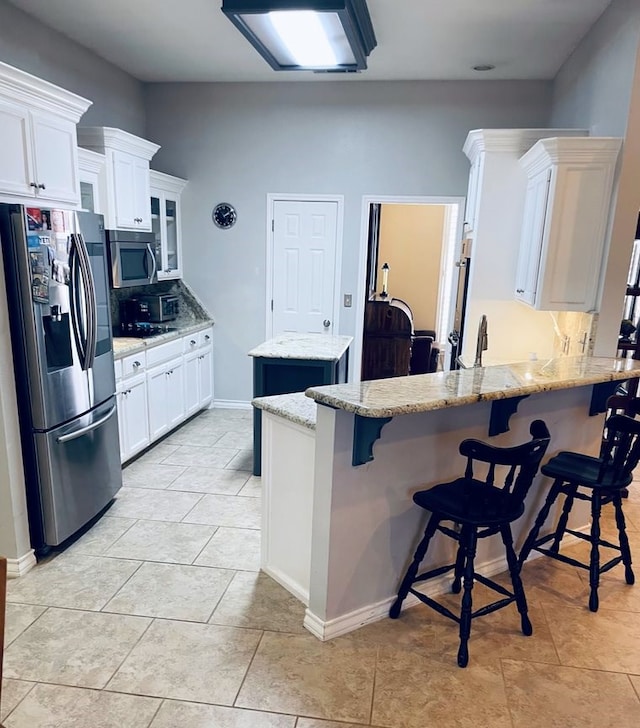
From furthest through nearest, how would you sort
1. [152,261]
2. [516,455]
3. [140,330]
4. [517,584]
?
[152,261]
[140,330]
[517,584]
[516,455]

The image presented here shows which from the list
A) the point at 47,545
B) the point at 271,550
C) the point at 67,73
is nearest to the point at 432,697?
the point at 271,550

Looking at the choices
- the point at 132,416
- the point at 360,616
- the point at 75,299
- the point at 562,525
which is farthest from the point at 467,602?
the point at 132,416

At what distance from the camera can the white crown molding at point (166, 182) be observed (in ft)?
15.5

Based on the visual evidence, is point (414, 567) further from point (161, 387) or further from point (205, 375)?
point (205, 375)

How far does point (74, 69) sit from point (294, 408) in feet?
11.2

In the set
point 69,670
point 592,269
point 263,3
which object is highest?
point 263,3

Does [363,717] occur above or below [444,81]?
below

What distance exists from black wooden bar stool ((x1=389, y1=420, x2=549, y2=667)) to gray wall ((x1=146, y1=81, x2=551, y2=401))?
3221 mm

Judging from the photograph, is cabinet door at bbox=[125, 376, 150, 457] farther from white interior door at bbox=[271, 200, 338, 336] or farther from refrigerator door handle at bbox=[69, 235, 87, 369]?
white interior door at bbox=[271, 200, 338, 336]

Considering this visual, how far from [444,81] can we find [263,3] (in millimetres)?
2524

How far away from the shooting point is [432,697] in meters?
2.00

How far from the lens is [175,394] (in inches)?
186

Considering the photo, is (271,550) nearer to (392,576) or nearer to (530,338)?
(392,576)

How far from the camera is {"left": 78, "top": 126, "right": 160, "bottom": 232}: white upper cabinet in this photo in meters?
3.98
